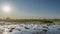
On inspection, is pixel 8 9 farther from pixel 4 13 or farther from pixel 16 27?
pixel 16 27

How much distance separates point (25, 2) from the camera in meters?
2.58

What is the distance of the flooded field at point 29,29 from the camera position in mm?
2422

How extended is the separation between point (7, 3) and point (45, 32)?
1.12 metres

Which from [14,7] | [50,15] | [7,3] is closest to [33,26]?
[50,15]

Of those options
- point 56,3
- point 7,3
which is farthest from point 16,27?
point 56,3

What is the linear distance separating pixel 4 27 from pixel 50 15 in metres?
1.10

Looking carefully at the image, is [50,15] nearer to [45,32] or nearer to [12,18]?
[45,32]

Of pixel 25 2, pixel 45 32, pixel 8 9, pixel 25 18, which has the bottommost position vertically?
pixel 45 32

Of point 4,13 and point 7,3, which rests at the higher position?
point 7,3

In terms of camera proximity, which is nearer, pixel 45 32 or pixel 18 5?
pixel 45 32

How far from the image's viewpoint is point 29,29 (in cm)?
247

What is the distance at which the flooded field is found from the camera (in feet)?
7.95

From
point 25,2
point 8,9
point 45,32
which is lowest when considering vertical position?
point 45,32

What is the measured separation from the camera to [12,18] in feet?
8.40
